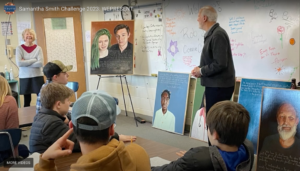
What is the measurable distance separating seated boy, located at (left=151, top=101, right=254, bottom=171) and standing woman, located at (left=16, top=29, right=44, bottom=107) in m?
3.70

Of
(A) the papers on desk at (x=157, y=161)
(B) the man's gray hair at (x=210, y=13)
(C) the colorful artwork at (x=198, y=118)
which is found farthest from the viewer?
(C) the colorful artwork at (x=198, y=118)

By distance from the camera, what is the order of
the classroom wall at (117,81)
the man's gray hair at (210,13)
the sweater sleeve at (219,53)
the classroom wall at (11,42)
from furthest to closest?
the classroom wall at (11,42) → the classroom wall at (117,81) → the man's gray hair at (210,13) → the sweater sleeve at (219,53)

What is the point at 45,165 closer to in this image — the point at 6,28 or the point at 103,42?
the point at 103,42

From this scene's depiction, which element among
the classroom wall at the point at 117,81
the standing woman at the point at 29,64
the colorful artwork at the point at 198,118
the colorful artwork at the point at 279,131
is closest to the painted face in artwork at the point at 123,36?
the classroom wall at the point at 117,81

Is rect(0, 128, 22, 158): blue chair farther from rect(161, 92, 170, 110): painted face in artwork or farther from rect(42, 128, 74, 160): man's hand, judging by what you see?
rect(161, 92, 170, 110): painted face in artwork

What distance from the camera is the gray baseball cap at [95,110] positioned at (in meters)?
1.02

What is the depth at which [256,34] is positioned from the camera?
3.31 meters

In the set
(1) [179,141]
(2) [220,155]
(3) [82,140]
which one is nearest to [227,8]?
(1) [179,141]

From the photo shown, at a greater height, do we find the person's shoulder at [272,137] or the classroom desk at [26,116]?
the classroom desk at [26,116]

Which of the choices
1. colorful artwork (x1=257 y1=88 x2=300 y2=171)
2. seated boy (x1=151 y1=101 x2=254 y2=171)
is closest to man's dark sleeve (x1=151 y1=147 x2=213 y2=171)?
seated boy (x1=151 y1=101 x2=254 y2=171)

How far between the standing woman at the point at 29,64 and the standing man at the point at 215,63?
2.83m

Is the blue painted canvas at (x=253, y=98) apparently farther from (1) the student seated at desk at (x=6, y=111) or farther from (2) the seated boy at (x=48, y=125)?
(1) the student seated at desk at (x=6, y=111)

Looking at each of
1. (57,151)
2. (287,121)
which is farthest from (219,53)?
(57,151)

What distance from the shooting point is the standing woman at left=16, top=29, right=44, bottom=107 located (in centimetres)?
436
